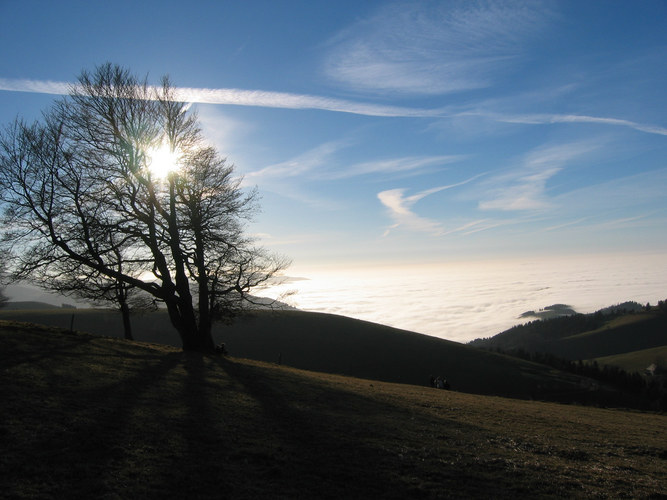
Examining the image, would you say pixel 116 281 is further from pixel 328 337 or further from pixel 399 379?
pixel 328 337

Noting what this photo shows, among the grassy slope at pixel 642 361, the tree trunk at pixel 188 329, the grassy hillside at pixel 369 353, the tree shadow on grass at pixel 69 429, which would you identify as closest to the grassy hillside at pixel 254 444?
the tree shadow on grass at pixel 69 429

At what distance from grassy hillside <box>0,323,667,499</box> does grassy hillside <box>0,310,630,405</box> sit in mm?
64499

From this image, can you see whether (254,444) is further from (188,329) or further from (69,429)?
(188,329)

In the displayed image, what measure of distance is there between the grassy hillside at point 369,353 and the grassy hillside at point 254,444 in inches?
2539

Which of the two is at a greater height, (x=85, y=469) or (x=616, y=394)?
(x=85, y=469)

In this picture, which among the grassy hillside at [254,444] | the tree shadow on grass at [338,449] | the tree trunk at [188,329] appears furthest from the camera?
the tree trunk at [188,329]

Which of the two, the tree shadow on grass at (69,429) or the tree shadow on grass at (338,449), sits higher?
the tree shadow on grass at (69,429)

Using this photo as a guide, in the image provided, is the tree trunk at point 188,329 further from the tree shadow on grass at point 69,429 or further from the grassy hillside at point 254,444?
the tree shadow on grass at point 69,429

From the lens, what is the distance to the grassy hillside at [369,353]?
85.1 metres

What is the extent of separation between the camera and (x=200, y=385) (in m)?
17.6

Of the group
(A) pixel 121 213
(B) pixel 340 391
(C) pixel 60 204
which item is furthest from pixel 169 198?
(B) pixel 340 391

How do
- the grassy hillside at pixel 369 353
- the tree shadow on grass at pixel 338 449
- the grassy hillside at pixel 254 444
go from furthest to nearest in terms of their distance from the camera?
the grassy hillside at pixel 369 353
the tree shadow on grass at pixel 338 449
the grassy hillside at pixel 254 444

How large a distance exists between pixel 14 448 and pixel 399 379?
266 ft

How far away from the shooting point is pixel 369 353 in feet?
318
